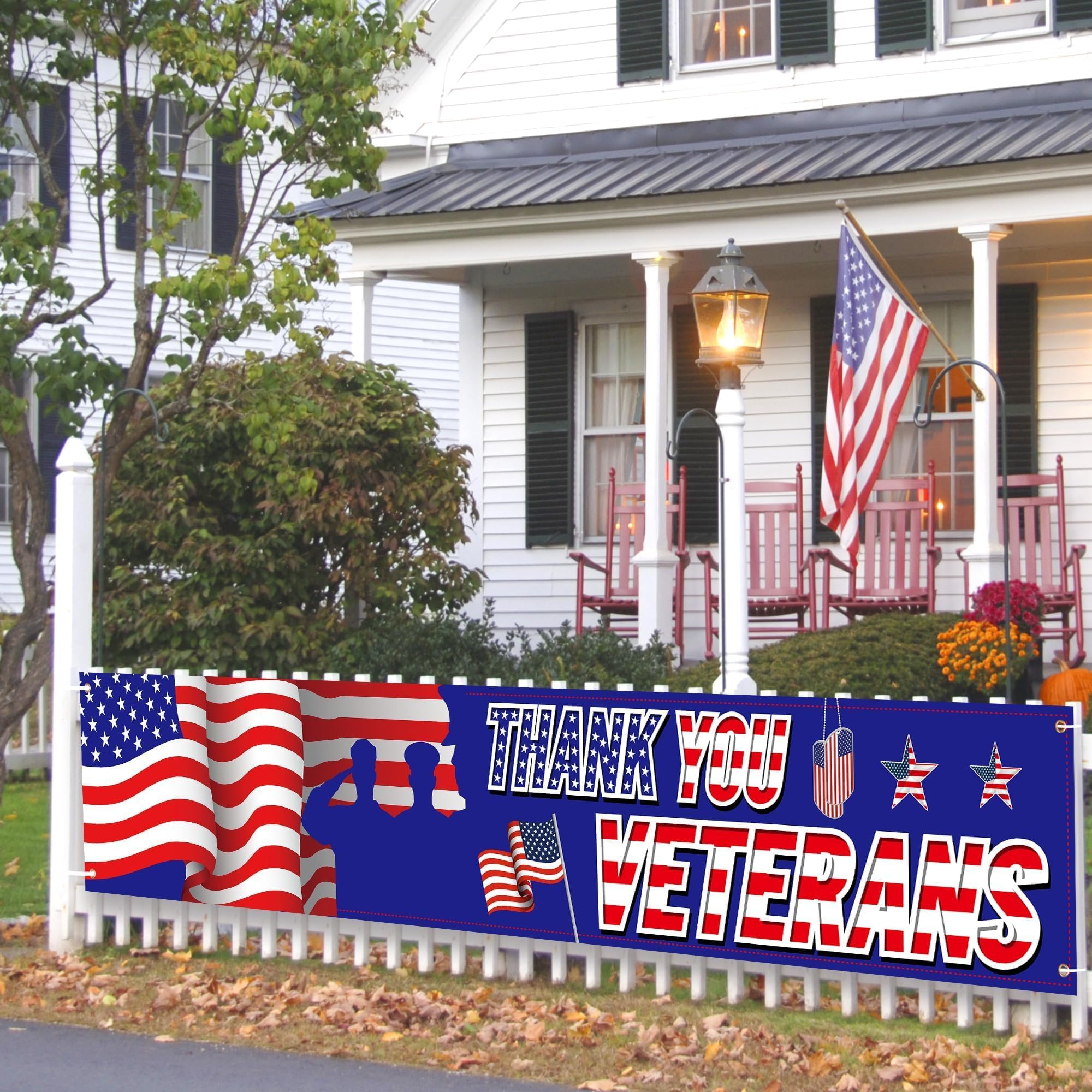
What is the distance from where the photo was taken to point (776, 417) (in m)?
14.7

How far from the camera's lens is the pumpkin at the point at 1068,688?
11867 millimetres

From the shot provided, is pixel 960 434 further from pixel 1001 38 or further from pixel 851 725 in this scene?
pixel 851 725

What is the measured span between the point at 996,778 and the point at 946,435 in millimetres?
8599

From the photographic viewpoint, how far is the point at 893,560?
1363cm

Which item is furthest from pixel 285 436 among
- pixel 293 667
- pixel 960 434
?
pixel 960 434

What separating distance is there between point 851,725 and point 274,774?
7.99ft

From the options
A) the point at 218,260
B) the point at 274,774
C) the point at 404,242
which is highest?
the point at 404,242

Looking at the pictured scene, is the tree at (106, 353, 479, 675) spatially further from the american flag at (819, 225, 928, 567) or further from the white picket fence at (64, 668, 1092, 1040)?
the white picket fence at (64, 668, 1092, 1040)

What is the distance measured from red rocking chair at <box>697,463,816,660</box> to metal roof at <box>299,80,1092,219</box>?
2.37 m

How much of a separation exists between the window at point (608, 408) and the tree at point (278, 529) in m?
2.40

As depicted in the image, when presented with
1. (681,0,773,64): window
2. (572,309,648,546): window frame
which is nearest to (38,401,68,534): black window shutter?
(572,309,648,546): window frame

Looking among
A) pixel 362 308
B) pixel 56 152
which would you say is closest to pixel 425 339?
pixel 56 152

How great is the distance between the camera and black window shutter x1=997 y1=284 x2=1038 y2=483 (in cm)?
1367

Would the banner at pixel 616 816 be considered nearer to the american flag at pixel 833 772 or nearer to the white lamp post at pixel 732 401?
the american flag at pixel 833 772
